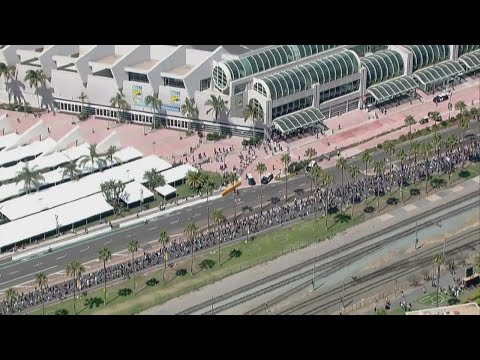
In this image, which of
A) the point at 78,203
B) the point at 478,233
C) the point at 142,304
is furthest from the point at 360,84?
the point at 142,304

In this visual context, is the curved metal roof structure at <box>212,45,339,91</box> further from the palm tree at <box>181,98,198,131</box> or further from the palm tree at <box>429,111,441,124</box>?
the palm tree at <box>429,111,441,124</box>

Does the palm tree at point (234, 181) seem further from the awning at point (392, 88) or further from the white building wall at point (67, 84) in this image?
the white building wall at point (67, 84)

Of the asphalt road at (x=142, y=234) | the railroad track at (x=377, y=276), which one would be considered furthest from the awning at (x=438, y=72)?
the railroad track at (x=377, y=276)

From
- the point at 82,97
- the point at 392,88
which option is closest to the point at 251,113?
the point at 392,88

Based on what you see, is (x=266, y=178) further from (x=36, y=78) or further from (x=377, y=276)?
(x=36, y=78)

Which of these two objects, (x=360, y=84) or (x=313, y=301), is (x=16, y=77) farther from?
(x=313, y=301)

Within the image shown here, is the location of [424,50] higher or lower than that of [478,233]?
higher
